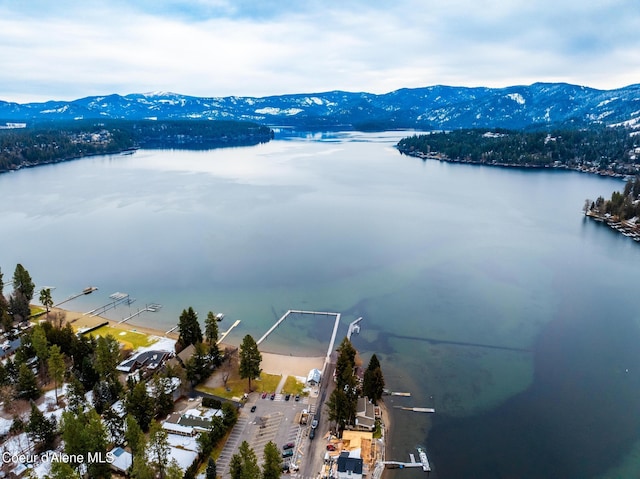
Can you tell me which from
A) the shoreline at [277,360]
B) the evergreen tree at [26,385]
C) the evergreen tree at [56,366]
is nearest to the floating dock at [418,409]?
the shoreline at [277,360]

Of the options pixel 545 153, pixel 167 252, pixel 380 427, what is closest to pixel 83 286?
pixel 167 252

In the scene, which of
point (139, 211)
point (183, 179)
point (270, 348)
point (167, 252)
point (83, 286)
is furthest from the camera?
point (183, 179)

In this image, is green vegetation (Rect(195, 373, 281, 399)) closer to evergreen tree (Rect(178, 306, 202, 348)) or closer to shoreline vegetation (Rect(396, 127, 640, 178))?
evergreen tree (Rect(178, 306, 202, 348))

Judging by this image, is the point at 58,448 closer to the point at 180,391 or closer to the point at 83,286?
the point at 180,391

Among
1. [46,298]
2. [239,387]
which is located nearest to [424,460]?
[239,387]

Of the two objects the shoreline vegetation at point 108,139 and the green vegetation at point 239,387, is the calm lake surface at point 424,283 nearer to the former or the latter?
the green vegetation at point 239,387

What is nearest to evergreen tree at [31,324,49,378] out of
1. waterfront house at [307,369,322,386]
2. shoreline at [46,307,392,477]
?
shoreline at [46,307,392,477]
